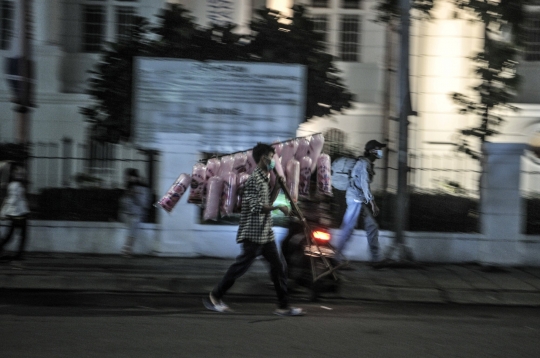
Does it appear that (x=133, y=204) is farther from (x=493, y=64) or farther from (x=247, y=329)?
(x=493, y=64)

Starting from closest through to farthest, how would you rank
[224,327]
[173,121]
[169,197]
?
1. [224,327]
2. [169,197]
3. [173,121]

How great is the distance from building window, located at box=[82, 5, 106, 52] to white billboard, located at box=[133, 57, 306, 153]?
633cm

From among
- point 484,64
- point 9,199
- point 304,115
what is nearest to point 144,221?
point 9,199

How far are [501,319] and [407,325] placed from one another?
1.25 m

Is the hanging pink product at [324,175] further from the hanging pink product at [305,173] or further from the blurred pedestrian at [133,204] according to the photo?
the blurred pedestrian at [133,204]

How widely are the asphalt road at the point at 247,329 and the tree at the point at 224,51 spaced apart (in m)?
3.92

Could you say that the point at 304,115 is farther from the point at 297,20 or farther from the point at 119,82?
the point at 119,82

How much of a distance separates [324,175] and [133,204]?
2926 mm

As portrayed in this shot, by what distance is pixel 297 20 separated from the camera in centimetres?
1134

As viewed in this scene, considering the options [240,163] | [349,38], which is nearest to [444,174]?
[240,163]

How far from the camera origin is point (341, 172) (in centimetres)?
1136

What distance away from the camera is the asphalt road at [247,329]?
20.2 ft

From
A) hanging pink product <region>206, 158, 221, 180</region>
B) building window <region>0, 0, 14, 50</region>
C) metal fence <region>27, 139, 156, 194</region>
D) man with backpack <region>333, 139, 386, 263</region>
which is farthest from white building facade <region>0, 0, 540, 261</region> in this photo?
hanging pink product <region>206, 158, 221, 180</region>

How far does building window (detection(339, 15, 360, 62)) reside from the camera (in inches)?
668
